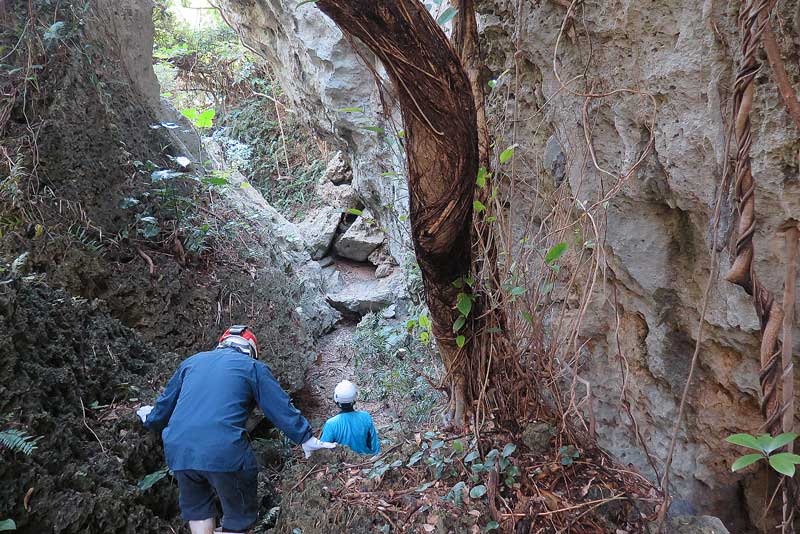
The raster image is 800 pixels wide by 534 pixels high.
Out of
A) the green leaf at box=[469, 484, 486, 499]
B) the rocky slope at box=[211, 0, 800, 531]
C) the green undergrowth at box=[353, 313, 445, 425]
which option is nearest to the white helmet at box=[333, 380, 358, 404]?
the green undergrowth at box=[353, 313, 445, 425]

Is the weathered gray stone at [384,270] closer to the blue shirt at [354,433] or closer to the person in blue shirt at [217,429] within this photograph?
the blue shirt at [354,433]

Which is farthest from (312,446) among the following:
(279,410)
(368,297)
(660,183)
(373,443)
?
(368,297)

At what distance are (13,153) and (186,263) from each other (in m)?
1.65

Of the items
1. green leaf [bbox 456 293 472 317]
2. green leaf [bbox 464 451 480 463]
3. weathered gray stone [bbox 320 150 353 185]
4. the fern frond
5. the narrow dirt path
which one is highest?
weathered gray stone [bbox 320 150 353 185]

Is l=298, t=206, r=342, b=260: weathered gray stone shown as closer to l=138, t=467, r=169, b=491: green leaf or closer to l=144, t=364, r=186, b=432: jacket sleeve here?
l=144, t=364, r=186, b=432: jacket sleeve

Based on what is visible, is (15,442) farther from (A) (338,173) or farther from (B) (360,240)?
(A) (338,173)

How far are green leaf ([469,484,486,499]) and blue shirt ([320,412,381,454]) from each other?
1527 mm

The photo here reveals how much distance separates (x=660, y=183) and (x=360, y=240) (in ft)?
27.7

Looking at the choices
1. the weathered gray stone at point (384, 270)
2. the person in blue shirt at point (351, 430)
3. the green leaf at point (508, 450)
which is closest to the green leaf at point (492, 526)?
the green leaf at point (508, 450)

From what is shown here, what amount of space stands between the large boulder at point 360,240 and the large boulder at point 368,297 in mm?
1105

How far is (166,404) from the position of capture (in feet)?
10.3

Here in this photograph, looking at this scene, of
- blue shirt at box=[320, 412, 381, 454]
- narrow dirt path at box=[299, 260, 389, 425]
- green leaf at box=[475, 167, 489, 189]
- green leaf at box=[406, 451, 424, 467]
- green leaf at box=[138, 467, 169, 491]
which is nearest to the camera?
green leaf at box=[475, 167, 489, 189]

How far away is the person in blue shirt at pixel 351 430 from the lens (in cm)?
383

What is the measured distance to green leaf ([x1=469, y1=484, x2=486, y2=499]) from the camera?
2386mm
